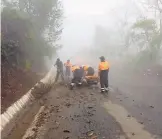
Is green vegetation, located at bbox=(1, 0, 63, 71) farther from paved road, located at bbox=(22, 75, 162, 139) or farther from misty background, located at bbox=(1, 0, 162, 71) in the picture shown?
paved road, located at bbox=(22, 75, 162, 139)

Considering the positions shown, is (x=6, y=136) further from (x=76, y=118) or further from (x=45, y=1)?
(x=45, y=1)

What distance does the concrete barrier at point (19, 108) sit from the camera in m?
12.5

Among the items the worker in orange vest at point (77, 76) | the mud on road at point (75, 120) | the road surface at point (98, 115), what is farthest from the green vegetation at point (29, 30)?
the mud on road at point (75, 120)

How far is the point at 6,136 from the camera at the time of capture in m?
11.7

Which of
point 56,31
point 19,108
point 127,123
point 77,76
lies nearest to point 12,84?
point 19,108

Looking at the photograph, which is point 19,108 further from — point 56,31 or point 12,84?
point 56,31

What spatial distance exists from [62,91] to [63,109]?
471 centimetres

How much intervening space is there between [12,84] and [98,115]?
16.1 feet

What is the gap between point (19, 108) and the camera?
15.1 m

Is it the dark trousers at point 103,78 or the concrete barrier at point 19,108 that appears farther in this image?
the dark trousers at point 103,78

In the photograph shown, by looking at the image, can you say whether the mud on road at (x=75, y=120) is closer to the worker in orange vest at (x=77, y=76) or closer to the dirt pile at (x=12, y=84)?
the dirt pile at (x=12, y=84)

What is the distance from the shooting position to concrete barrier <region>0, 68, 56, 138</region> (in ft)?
41.0

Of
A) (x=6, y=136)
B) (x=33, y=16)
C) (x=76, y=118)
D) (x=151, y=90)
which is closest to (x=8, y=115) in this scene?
(x=6, y=136)

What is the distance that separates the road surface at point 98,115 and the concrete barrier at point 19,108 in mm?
411
